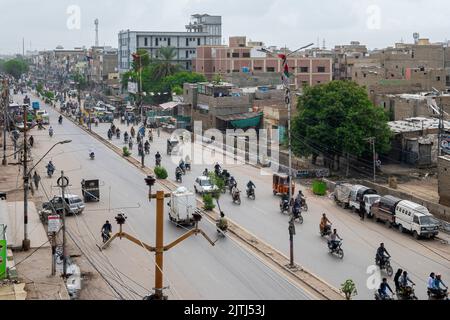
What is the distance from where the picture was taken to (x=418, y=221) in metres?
27.8

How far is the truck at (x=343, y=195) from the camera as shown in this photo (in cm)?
3384

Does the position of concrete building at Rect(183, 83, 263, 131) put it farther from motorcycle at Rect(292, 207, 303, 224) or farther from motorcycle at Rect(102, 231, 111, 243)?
motorcycle at Rect(102, 231, 111, 243)

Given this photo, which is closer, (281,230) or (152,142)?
(281,230)

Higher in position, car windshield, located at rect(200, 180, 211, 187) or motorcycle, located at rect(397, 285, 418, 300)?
car windshield, located at rect(200, 180, 211, 187)

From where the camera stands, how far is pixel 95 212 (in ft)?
109

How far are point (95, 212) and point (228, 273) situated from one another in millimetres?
11959

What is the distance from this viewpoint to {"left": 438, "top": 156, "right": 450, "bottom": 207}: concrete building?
3394 centimetres

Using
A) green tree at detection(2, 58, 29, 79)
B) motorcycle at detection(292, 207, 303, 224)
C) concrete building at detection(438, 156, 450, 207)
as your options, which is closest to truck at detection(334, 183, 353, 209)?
motorcycle at detection(292, 207, 303, 224)

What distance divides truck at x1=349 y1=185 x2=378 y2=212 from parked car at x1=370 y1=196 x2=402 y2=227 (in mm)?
921

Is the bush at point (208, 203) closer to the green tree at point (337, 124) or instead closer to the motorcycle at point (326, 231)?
the motorcycle at point (326, 231)

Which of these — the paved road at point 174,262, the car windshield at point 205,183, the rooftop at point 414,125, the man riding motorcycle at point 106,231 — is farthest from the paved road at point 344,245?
the rooftop at point 414,125
